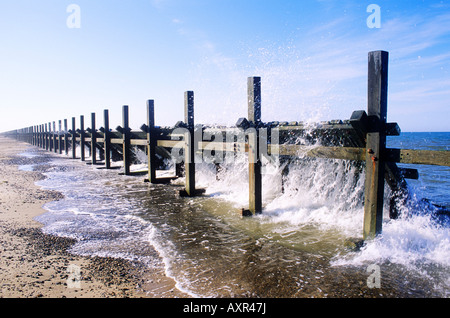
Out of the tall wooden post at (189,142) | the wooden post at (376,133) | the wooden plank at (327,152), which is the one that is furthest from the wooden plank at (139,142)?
the wooden post at (376,133)

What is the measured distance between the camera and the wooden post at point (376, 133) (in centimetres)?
432

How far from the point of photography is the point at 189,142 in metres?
8.92

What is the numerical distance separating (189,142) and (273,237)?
440cm

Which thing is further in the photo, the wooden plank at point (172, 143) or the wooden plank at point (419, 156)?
the wooden plank at point (172, 143)

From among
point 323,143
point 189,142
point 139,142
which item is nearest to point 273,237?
point 323,143

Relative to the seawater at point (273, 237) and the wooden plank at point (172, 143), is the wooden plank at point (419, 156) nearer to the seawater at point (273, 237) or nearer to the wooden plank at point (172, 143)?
the seawater at point (273, 237)

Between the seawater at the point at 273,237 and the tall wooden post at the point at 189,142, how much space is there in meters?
0.59

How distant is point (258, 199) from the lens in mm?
6742

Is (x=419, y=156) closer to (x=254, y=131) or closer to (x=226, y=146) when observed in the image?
(x=254, y=131)

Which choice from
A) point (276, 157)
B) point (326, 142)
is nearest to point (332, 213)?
point (326, 142)

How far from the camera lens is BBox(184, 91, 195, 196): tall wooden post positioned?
8922 mm

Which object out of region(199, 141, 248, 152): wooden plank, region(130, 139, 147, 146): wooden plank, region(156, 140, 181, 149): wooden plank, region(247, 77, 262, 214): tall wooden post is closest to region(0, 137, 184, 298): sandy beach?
region(247, 77, 262, 214): tall wooden post

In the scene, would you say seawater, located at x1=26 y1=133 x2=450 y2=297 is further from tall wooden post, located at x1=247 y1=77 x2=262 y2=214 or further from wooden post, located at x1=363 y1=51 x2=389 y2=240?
tall wooden post, located at x1=247 y1=77 x2=262 y2=214
